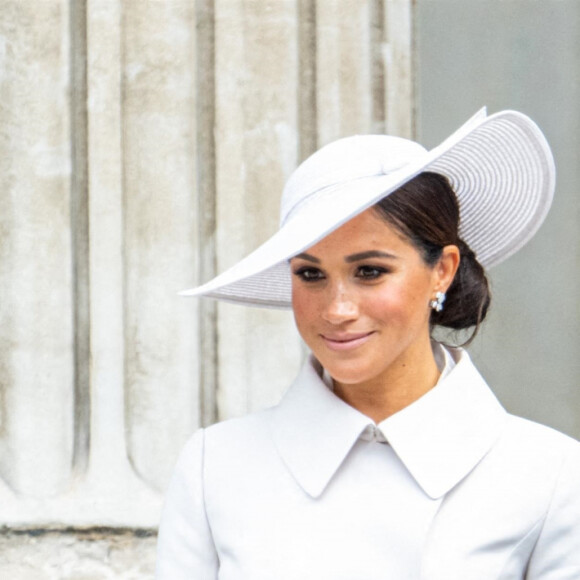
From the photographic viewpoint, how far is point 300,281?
74.8 inches

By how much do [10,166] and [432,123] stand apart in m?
1.24

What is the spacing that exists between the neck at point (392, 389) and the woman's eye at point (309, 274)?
0.71ft

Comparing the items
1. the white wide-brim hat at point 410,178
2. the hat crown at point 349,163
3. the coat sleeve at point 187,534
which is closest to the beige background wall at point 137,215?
the white wide-brim hat at point 410,178

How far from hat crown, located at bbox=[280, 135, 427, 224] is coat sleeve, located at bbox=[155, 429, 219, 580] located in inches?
20.1

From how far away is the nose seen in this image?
1.82 meters

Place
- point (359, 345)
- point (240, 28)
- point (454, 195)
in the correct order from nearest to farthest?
point (359, 345) < point (454, 195) < point (240, 28)

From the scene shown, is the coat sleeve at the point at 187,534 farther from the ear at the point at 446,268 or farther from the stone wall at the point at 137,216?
the stone wall at the point at 137,216

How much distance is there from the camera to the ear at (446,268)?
6.42 ft

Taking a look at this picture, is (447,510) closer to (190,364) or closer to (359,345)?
(359,345)

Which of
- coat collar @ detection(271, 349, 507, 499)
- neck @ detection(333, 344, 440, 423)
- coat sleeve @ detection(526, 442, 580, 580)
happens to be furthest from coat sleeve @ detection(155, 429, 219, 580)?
coat sleeve @ detection(526, 442, 580, 580)

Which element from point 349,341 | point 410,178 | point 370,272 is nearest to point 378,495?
point 349,341

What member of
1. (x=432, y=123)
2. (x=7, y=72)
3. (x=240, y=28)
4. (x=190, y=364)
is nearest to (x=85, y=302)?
(x=190, y=364)

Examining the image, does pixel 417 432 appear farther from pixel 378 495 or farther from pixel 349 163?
pixel 349 163

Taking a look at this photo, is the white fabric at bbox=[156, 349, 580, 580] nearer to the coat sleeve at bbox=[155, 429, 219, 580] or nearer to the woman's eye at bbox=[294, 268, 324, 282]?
the coat sleeve at bbox=[155, 429, 219, 580]
